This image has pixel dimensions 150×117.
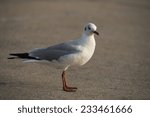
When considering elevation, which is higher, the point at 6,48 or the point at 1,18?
the point at 1,18

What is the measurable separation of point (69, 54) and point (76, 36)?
621 centimetres

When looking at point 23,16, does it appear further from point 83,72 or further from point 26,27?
point 83,72

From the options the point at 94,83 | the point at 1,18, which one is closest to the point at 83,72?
the point at 94,83

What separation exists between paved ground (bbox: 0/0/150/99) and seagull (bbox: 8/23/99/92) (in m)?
0.49

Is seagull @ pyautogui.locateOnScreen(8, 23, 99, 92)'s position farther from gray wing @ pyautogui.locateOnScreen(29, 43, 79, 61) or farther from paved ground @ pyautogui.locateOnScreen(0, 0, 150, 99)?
paved ground @ pyautogui.locateOnScreen(0, 0, 150, 99)

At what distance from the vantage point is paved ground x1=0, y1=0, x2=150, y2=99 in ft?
28.7

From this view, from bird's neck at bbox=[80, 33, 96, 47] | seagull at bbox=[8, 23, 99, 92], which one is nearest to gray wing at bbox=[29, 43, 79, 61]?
seagull at bbox=[8, 23, 99, 92]

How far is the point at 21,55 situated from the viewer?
28.2 feet

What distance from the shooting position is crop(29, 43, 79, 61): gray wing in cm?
859

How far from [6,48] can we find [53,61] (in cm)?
386

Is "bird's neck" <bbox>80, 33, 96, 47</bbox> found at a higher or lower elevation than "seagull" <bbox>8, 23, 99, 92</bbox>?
higher

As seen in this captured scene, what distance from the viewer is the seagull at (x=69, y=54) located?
8.52 meters

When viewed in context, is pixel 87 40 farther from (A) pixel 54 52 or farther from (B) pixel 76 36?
(B) pixel 76 36

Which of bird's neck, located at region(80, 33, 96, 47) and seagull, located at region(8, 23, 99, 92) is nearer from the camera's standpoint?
seagull, located at region(8, 23, 99, 92)
